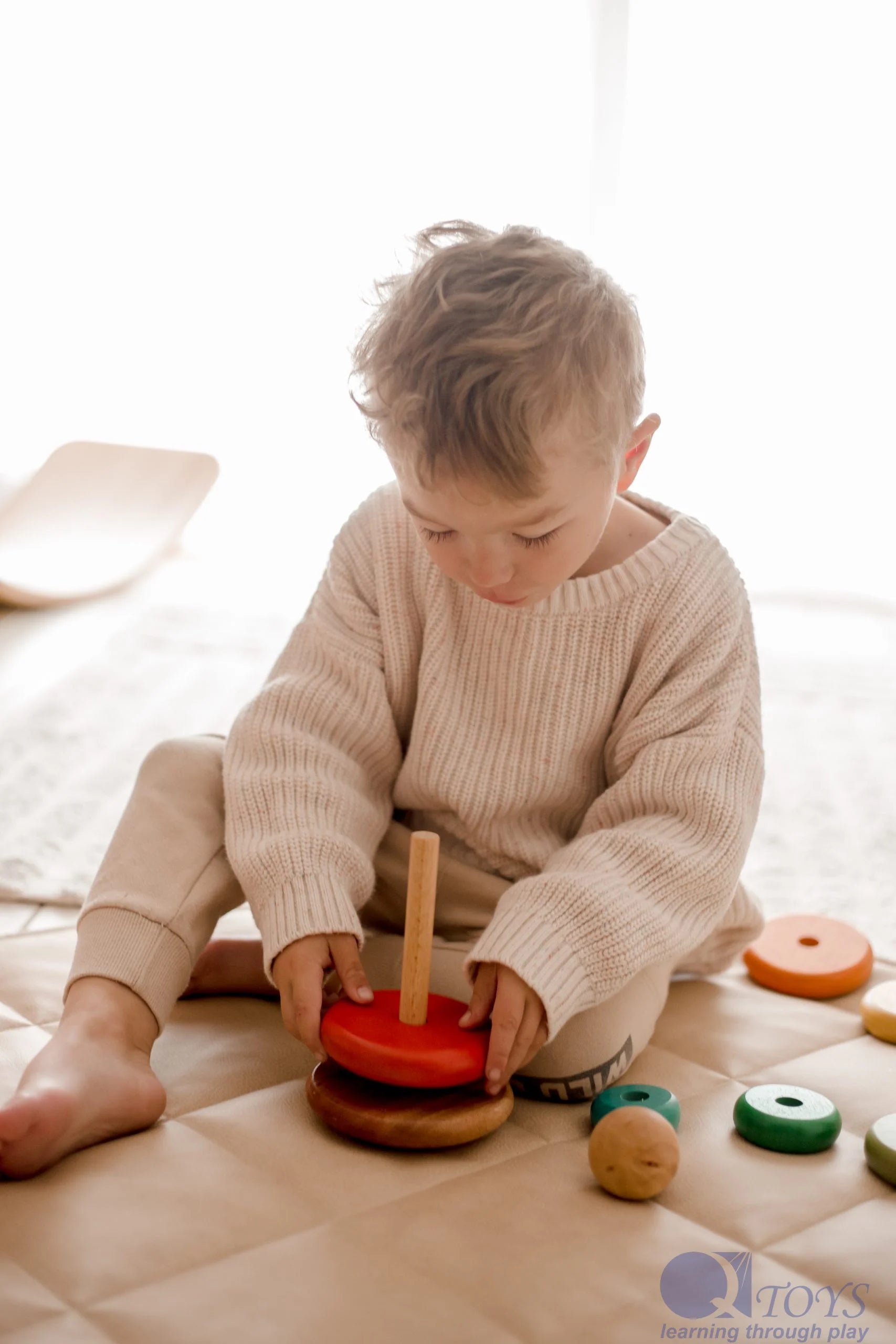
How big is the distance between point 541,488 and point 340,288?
2196 millimetres

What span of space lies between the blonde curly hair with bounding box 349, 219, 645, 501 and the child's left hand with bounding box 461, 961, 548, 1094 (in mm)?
283

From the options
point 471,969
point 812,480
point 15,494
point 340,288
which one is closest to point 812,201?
point 812,480

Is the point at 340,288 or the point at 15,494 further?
the point at 340,288

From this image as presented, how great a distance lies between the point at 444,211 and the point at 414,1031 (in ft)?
7.73

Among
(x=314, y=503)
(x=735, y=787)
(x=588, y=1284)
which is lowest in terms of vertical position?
(x=314, y=503)

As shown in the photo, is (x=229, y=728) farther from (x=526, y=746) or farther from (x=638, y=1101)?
(x=638, y=1101)

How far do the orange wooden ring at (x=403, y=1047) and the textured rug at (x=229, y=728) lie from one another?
1.52 feet

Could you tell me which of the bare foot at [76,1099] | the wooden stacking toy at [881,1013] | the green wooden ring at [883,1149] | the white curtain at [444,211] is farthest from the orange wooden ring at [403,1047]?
the white curtain at [444,211]

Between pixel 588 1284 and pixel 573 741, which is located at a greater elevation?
pixel 573 741

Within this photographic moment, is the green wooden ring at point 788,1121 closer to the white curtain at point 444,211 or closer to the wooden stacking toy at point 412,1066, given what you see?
the wooden stacking toy at point 412,1066

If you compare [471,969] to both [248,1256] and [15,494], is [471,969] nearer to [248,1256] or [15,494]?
[248,1256]

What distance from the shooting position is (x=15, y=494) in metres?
2.41

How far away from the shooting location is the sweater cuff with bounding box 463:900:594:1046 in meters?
0.79

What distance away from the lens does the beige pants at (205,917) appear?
855mm
